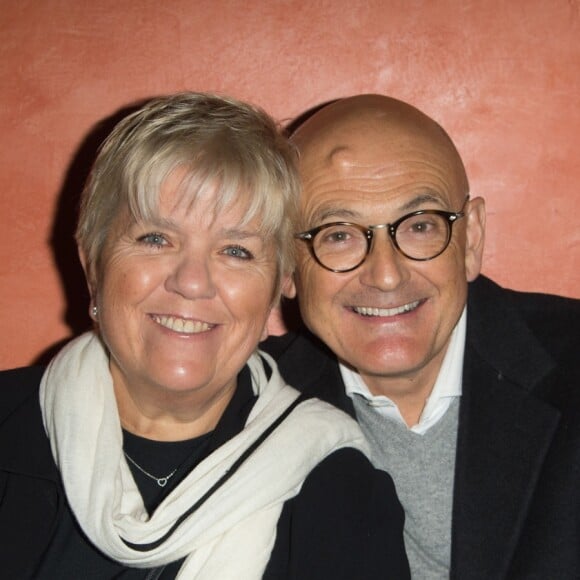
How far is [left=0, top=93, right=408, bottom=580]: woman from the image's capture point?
1.83 m

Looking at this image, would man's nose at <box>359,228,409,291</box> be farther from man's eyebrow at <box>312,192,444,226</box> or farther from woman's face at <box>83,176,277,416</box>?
woman's face at <box>83,176,277,416</box>

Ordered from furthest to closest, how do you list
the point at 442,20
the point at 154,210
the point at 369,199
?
the point at 442,20 < the point at 369,199 < the point at 154,210

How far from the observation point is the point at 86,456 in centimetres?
191

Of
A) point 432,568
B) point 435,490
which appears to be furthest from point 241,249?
point 432,568

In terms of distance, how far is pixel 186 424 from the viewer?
2039 mm

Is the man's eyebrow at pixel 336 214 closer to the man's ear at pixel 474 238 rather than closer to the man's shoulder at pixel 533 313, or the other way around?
the man's ear at pixel 474 238

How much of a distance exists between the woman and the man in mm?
152

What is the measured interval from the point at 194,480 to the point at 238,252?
535 mm

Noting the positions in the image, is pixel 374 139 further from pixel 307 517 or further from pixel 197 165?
pixel 307 517

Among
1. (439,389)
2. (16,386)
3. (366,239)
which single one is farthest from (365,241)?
(16,386)

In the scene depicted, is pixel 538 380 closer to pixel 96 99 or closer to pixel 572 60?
pixel 572 60

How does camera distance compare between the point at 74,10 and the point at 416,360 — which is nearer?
the point at 416,360

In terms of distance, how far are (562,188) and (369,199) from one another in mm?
837

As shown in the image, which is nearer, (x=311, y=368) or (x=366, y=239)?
(x=366, y=239)
